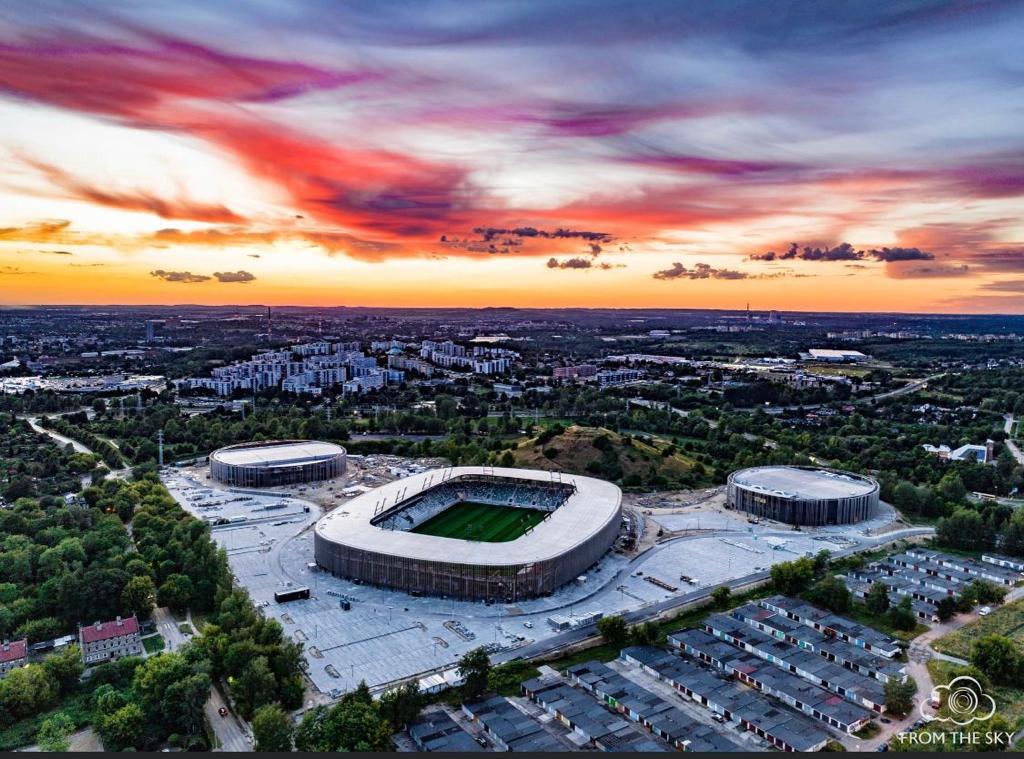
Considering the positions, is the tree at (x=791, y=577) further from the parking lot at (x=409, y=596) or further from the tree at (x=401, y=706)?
the tree at (x=401, y=706)

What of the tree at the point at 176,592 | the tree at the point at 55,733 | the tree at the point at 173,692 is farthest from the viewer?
the tree at the point at 176,592

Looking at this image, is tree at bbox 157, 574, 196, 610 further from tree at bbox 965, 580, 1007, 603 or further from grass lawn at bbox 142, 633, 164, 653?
tree at bbox 965, 580, 1007, 603

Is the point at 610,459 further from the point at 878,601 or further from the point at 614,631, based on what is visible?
the point at 614,631

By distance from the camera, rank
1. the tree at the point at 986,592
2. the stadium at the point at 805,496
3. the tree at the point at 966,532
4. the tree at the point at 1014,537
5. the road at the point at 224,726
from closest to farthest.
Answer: the road at the point at 224,726
the tree at the point at 986,592
the tree at the point at 1014,537
the tree at the point at 966,532
the stadium at the point at 805,496

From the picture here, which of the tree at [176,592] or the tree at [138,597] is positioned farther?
the tree at [176,592]

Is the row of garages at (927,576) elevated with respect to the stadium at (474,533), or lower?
lower

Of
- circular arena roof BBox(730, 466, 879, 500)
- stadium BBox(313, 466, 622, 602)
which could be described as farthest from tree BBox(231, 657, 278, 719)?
circular arena roof BBox(730, 466, 879, 500)

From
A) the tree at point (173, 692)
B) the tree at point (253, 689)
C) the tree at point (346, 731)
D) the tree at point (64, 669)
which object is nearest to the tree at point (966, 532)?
the tree at point (346, 731)
